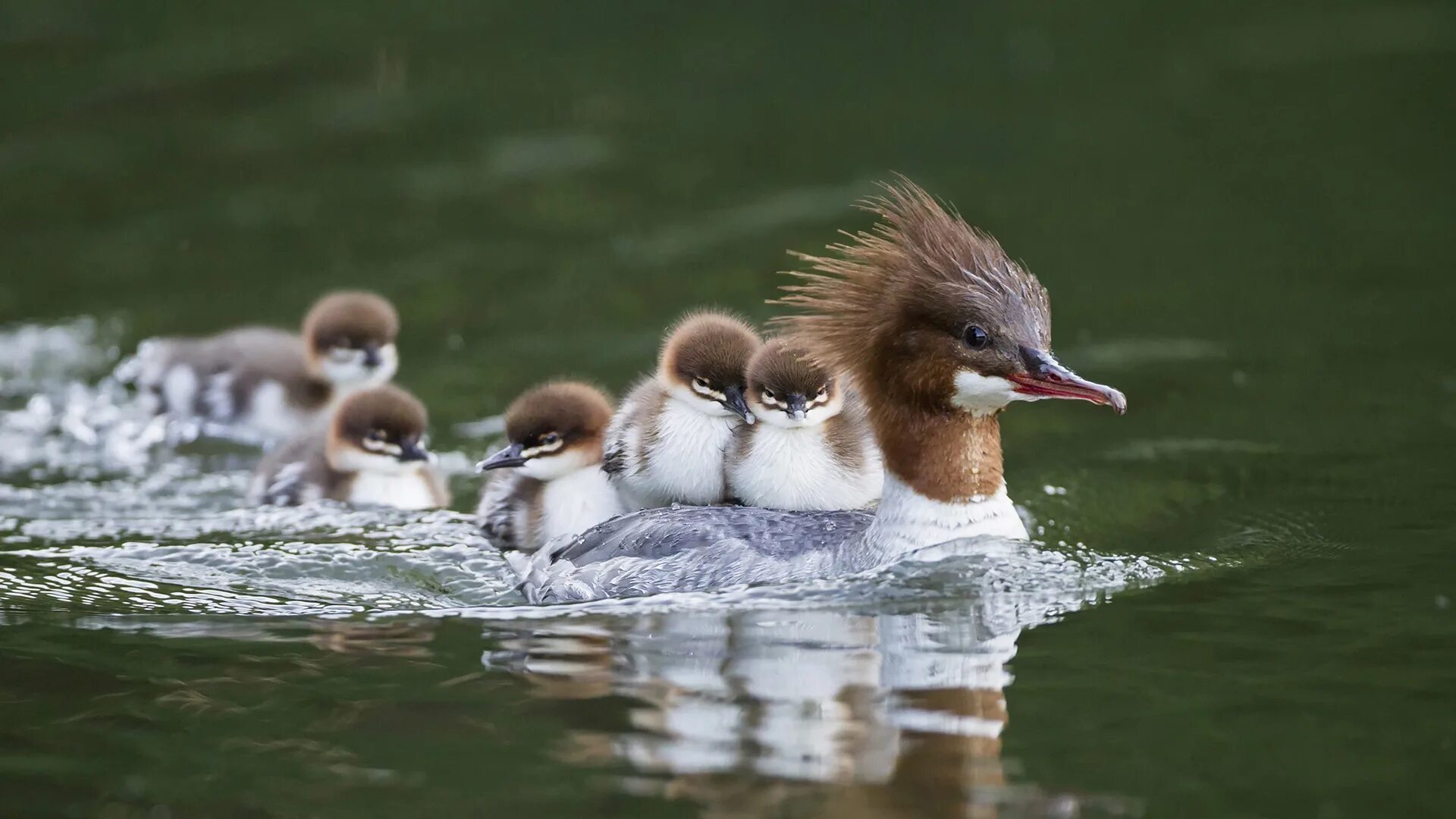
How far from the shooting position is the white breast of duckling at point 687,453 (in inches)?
266

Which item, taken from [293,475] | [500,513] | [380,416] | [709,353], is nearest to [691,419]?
[709,353]

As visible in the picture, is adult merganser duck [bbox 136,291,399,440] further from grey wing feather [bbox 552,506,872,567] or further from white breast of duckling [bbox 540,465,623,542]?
grey wing feather [bbox 552,506,872,567]

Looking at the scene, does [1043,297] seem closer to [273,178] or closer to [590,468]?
[590,468]

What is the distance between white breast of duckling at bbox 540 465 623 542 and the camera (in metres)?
7.09

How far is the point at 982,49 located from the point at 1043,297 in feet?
25.7

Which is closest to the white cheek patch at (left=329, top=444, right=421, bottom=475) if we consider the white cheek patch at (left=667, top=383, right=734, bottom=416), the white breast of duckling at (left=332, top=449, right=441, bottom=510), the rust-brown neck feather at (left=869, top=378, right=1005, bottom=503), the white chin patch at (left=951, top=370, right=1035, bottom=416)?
the white breast of duckling at (left=332, top=449, right=441, bottom=510)

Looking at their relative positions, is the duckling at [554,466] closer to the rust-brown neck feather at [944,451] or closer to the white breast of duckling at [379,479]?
the white breast of duckling at [379,479]

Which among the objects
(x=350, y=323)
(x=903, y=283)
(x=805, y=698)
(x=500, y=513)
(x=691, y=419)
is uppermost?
(x=350, y=323)

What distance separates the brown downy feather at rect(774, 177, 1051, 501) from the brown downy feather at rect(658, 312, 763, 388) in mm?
444

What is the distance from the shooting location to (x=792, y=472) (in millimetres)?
6629

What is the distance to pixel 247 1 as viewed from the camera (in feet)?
50.1

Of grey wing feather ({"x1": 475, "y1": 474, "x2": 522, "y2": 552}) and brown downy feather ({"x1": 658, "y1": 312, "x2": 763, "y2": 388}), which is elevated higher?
brown downy feather ({"x1": 658, "y1": 312, "x2": 763, "y2": 388})

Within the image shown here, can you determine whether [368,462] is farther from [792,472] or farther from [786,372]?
[786,372]

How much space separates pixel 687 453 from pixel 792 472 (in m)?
0.40
